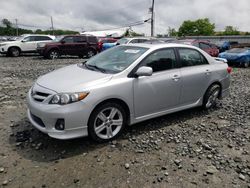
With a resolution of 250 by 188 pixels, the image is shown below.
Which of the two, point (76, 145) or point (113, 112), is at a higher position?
point (113, 112)

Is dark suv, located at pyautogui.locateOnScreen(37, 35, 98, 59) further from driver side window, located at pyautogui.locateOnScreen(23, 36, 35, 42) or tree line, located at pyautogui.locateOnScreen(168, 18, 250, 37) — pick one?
tree line, located at pyautogui.locateOnScreen(168, 18, 250, 37)

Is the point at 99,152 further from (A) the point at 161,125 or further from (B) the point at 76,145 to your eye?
(A) the point at 161,125

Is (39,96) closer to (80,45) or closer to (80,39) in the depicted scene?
(80,45)

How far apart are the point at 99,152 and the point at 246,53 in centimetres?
1292

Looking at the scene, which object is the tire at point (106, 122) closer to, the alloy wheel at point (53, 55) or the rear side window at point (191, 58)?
the rear side window at point (191, 58)

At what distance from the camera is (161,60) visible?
4.43m

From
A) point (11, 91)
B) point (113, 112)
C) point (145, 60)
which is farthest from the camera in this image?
point (11, 91)

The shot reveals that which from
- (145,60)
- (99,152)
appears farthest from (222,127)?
(99,152)

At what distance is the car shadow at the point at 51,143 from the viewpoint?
3.47 m

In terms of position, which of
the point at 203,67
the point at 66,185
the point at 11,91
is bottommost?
the point at 66,185

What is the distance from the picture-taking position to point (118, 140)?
13.0ft

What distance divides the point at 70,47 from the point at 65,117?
14242mm

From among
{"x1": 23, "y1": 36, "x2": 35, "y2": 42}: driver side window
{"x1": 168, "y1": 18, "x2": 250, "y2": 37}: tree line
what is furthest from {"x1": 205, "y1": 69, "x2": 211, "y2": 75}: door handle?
{"x1": 168, "y1": 18, "x2": 250, "y2": 37}: tree line

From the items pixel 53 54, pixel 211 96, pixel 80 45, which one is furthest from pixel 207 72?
pixel 80 45
